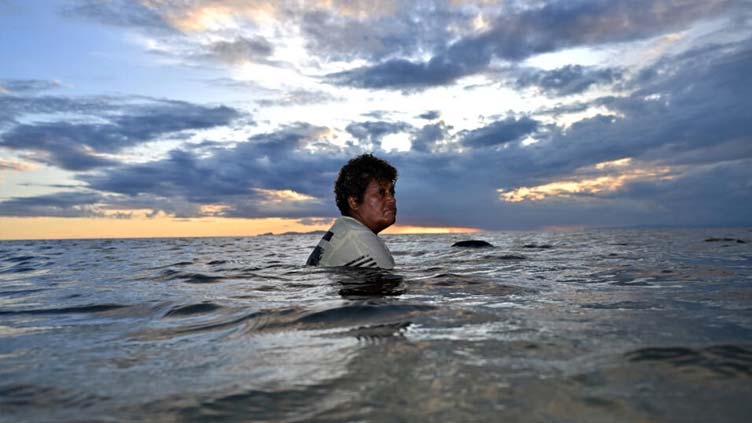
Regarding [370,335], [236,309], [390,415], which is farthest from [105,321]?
[390,415]

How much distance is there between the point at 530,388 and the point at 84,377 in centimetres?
226

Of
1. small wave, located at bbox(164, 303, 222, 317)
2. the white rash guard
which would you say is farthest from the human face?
small wave, located at bbox(164, 303, 222, 317)

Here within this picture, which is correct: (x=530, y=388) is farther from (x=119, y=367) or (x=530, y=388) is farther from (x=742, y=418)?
(x=119, y=367)

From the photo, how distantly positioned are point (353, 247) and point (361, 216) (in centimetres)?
96

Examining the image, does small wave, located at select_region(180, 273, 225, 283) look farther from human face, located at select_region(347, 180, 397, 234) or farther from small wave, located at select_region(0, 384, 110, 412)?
small wave, located at select_region(0, 384, 110, 412)

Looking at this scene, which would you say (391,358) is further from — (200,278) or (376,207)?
(200,278)

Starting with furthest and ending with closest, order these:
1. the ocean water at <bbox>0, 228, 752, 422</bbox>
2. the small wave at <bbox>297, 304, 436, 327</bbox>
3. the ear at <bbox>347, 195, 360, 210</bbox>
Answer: the ear at <bbox>347, 195, 360, 210</bbox> → the small wave at <bbox>297, 304, 436, 327</bbox> → the ocean water at <bbox>0, 228, 752, 422</bbox>

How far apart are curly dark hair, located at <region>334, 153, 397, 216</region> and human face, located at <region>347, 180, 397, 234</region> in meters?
0.08

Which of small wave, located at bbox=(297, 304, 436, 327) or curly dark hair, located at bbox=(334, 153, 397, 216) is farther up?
curly dark hair, located at bbox=(334, 153, 397, 216)

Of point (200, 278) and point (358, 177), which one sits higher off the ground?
point (358, 177)

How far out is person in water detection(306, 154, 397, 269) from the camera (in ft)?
22.3

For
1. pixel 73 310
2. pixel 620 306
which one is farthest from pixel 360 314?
pixel 73 310

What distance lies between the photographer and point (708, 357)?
2.56m

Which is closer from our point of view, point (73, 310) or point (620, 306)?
point (620, 306)
